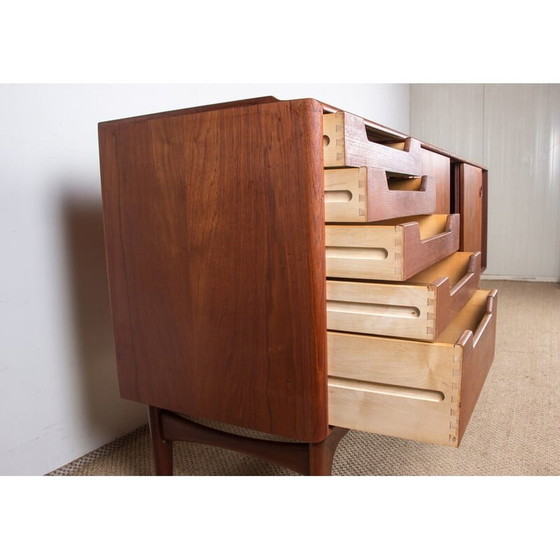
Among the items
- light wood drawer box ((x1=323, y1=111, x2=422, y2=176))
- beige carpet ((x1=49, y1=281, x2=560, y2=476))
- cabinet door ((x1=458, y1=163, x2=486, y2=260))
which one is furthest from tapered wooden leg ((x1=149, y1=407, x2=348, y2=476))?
cabinet door ((x1=458, y1=163, x2=486, y2=260))

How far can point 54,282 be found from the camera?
112 centimetres

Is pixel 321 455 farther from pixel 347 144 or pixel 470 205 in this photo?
pixel 470 205

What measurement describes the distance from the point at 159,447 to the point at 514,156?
3141mm

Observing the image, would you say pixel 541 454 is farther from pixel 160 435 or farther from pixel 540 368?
pixel 160 435

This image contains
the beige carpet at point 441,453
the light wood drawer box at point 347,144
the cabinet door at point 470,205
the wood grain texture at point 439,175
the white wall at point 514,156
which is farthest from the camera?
the white wall at point 514,156

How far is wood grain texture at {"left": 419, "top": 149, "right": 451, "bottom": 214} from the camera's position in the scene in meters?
1.26

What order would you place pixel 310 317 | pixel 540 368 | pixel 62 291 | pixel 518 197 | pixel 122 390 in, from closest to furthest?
pixel 310 317, pixel 122 390, pixel 62 291, pixel 540 368, pixel 518 197

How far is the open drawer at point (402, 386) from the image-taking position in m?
0.74

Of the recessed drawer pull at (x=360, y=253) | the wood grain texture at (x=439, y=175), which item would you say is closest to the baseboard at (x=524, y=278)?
the wood grain texture at (x=439, y=175)

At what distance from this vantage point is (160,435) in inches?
38.9

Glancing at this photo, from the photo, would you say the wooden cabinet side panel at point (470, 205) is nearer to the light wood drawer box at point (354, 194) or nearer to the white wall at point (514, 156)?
the light wood drawer box at point (354, 194)

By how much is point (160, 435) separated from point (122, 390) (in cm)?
12

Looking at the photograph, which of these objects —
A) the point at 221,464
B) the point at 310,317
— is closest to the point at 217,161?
the point at 310,317

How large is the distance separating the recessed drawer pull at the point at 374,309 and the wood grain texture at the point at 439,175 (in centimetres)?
53
